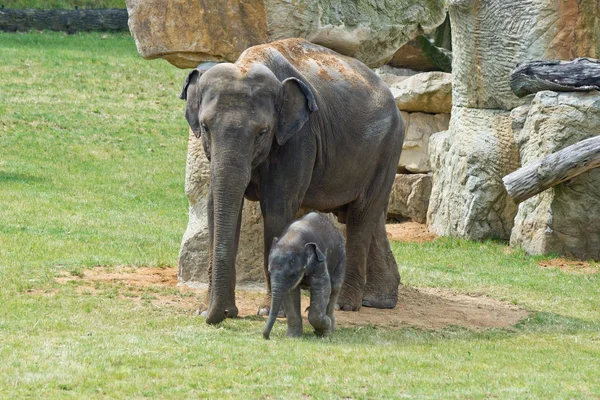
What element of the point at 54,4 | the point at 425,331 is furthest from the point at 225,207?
the point at 54,4

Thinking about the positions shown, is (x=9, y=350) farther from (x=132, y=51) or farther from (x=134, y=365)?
(x=132, y=51)

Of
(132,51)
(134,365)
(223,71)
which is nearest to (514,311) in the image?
(223,71)

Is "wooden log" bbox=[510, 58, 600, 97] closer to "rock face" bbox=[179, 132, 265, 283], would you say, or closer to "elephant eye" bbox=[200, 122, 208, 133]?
"rock face" bbox=[179, 132, 265, 283]

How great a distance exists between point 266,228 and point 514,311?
290 centimetres

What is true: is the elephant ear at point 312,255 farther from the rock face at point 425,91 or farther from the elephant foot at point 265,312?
the rock face at point 425,91

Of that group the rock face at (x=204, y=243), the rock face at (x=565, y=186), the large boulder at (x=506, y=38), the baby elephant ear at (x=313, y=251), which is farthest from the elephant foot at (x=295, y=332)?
the large boulder at (x=506, y=38)

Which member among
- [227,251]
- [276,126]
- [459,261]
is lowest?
[459,261]

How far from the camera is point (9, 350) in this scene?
26.4 feet

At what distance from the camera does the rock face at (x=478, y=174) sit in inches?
612

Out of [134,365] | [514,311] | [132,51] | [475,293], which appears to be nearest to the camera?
[134,365]

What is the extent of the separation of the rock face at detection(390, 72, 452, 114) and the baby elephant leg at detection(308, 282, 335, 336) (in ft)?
30.9

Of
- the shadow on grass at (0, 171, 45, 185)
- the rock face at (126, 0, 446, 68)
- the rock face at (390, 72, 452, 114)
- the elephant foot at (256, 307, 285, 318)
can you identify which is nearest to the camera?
the elephant foot at (256, 307, 285, 318)

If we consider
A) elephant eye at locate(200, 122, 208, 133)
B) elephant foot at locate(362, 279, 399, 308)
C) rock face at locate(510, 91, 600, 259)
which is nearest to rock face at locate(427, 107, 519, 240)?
rock face at locate(510, 91, 600, 259)

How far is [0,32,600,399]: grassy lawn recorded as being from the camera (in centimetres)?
754
